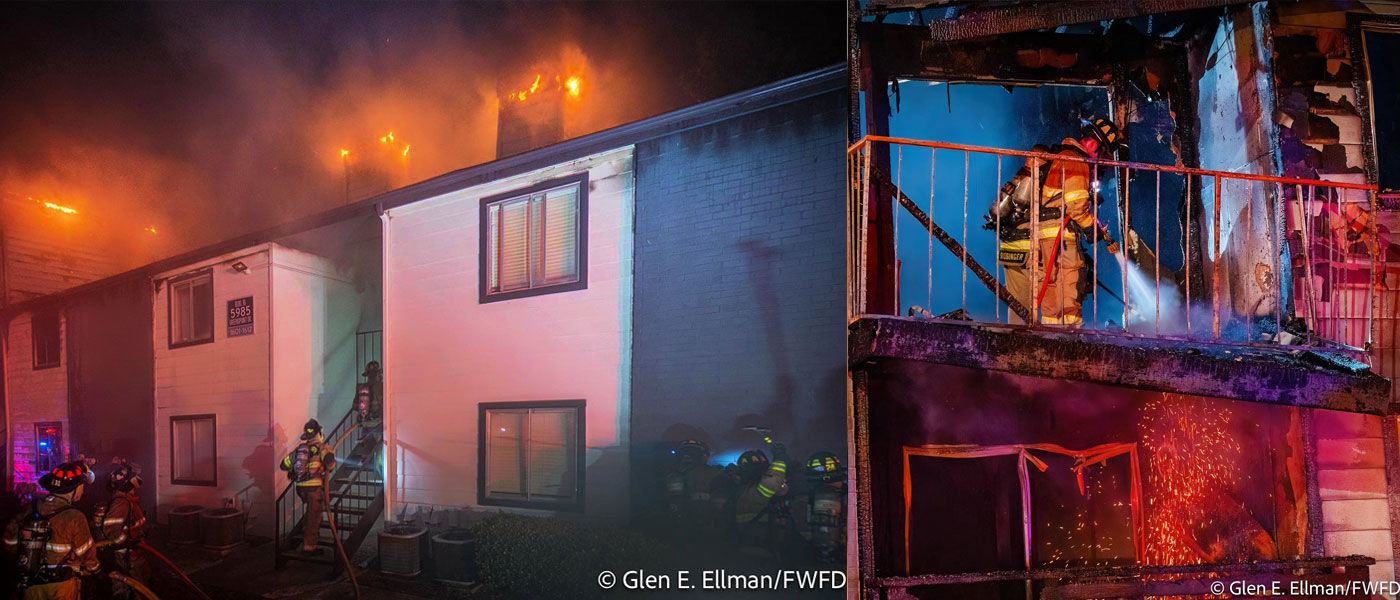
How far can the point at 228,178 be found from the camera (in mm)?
10594

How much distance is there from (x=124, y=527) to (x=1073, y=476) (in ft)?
31.9

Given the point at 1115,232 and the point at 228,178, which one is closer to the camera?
the point at 1115,232

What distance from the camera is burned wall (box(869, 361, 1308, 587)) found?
14.1ft

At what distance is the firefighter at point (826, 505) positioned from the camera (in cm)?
504

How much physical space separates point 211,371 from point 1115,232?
38.9ft

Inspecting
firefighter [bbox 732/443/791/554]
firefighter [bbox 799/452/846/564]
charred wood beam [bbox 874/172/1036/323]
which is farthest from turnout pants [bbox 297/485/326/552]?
charred wood beam [bbox 874/172/1036/323]

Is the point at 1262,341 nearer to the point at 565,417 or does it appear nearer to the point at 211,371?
the point at 565,417

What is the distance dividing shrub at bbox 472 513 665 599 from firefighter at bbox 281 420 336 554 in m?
3.26

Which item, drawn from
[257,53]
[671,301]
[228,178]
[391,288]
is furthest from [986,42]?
[228,178]

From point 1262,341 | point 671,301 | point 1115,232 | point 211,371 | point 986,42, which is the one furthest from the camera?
point 211,371

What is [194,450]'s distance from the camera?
31.3ft

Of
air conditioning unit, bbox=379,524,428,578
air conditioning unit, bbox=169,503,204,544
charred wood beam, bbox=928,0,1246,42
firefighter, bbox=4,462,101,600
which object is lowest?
air conditioning unit, bbox=169,503,204,544

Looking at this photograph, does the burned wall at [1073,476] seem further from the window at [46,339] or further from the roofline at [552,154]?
the window at [46,339]

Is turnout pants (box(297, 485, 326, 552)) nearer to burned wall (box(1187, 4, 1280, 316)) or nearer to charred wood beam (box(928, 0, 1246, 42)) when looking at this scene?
charred wood beam (box(928, 0, 1246, 42))
